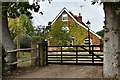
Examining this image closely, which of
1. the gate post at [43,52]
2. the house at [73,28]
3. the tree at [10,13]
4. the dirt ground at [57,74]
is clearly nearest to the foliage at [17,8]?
the tree at [10,13]

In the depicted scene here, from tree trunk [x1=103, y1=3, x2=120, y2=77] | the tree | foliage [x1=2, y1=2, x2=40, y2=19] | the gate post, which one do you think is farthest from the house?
tree trunk [x1=103, y1=3, x2=120, y2=77]

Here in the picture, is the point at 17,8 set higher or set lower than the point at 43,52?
higher

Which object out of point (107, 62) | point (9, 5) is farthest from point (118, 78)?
point (9, 5)

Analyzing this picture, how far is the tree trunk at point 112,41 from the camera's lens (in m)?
11.0

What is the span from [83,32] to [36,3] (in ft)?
79.7

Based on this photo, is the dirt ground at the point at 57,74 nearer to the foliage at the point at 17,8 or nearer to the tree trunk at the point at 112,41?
the tree trunk at the point at 112,41

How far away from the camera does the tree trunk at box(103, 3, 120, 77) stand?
36.2 ft

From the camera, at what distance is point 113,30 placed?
1105 centimetres

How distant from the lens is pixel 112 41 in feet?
36.4

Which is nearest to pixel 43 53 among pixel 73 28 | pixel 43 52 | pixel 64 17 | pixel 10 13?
pixel 43 52

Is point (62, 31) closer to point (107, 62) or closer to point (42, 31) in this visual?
point (42, 31)

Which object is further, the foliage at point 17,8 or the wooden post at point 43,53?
the wooden post at point 43,53

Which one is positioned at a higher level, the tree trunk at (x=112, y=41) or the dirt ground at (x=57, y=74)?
the tree trunk at (x=112, y=41)

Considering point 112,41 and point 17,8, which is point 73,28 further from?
point 112,41
